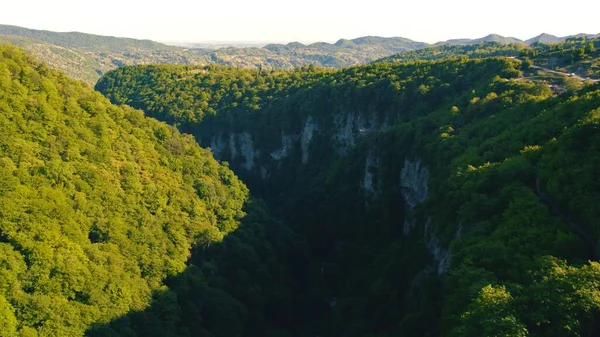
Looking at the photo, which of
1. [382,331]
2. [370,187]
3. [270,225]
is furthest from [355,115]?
[382,331]

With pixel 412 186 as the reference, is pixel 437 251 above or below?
below

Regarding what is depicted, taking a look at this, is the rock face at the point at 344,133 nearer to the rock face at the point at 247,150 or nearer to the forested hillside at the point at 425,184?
the forested hillside at the point at 425,184

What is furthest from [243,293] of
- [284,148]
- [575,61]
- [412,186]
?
[575,61]

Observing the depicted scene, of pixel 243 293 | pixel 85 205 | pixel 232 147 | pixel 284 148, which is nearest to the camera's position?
pixel 85 205

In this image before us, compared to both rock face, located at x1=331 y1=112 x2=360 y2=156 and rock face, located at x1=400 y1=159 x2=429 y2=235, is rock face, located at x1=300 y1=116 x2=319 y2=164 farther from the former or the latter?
rock face, located at x1=400 y1=159 x2=429 y2=235

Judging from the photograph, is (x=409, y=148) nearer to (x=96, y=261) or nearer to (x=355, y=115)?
(x=355, y=115)

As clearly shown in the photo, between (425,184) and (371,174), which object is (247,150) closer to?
(371,174)

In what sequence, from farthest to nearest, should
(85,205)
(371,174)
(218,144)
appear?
(218,144)
(371,174)
(85,205)

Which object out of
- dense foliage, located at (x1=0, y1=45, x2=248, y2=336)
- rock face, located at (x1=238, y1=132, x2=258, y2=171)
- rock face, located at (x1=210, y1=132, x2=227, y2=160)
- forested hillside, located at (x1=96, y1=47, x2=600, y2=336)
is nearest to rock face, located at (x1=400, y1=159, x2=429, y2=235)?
forested hillside, located at (x1=96, y1=47, x2=600, y2=336)
